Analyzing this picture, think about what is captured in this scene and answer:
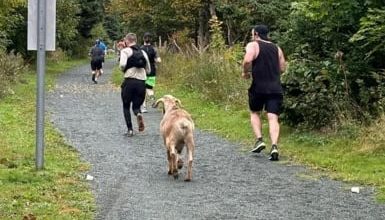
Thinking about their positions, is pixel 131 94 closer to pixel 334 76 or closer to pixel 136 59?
pixel 136 59

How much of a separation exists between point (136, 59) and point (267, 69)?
10.7 ft

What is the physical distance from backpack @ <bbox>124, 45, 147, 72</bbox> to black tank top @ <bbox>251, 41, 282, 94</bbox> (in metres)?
3.08

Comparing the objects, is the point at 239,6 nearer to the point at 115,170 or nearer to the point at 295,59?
the point at 295,59

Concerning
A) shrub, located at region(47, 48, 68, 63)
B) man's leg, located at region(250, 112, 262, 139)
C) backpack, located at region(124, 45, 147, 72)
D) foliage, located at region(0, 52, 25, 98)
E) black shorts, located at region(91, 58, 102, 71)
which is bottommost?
shrub, located at region(47, 48, 68, 63)

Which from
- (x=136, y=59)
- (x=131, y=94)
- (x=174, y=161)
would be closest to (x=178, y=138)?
(x=174, y=161)

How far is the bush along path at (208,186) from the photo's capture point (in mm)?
7430

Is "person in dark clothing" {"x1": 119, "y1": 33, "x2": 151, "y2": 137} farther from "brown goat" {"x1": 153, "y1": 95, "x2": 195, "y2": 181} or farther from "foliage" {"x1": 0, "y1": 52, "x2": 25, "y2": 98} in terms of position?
"foliage" {"x1": 0, "y1": 52, "x2": 25, "y2": 98}

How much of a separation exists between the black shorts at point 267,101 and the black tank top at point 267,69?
9 centimetres

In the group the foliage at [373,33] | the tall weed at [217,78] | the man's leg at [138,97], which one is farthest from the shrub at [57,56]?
the foliage at [373,33]

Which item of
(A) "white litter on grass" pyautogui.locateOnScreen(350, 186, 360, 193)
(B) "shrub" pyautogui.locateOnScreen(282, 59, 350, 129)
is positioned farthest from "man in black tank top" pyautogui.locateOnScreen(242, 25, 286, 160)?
(A) "white litter on grass" pyautogui.locateOnScreen(350, 186, 360, 193)

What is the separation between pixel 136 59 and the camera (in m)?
13.5

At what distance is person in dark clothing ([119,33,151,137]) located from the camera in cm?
1355

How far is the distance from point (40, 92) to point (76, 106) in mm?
10620

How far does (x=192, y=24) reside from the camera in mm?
36031
